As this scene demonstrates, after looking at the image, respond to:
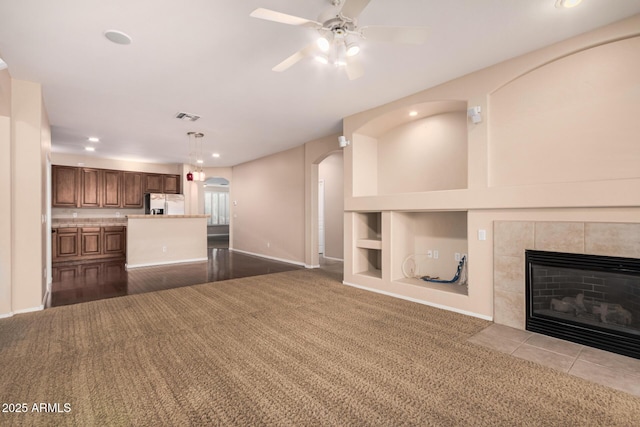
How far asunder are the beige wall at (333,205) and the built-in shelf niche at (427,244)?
126 inches

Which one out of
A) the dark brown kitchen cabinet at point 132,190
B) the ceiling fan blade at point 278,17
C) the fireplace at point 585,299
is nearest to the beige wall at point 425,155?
the fireplace at point 585,299

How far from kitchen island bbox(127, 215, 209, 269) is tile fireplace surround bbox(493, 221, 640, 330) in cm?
669

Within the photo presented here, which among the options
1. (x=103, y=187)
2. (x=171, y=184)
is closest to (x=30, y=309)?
(x=103, y=187)

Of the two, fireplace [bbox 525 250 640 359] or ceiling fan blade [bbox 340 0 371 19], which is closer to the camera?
ceiling fan blade [bbox 340 0 371 19]

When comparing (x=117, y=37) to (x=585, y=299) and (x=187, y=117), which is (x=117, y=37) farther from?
(x=585, y=299)

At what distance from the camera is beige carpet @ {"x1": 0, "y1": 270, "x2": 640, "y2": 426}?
1780 millimetres

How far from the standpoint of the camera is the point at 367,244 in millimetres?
4816

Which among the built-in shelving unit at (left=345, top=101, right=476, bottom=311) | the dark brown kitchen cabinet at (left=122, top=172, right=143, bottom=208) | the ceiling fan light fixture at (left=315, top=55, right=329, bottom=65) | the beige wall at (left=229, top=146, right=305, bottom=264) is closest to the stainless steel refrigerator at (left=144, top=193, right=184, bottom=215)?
the dark brown kitchen cabinet at (left=122, top=172, right=143, bottom=208)

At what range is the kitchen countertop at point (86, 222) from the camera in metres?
7.54

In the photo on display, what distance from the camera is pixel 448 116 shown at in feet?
14.0

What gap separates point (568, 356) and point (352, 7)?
A: 10.8 feet

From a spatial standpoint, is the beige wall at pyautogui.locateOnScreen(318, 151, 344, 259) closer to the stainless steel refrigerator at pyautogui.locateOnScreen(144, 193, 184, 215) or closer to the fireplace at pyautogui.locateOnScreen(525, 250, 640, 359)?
the stainless steel refrigerator at pyautogui.locateOnScreen(144, 193, 184, 215)

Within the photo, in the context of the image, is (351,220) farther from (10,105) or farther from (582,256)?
(10,105)

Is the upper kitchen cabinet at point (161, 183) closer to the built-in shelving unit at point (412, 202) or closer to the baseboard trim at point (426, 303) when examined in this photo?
the built-in shelving unit at point (412, 202)
